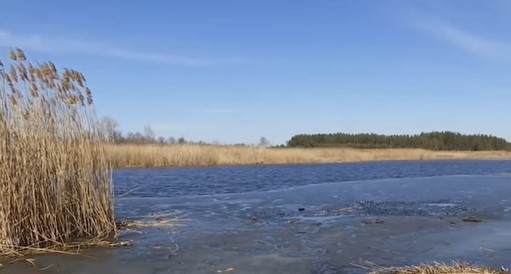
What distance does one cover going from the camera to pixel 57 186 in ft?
24.1

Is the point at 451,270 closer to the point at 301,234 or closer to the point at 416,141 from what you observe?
the point at 301,234

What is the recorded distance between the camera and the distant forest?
249 ft

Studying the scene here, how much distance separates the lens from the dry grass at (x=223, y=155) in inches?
1106

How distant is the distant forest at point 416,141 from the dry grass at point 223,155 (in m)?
29.9

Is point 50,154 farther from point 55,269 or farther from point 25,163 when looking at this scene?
point 55,269

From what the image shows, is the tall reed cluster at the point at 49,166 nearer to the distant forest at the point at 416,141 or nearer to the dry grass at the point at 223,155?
the dry grass at the point at 223,155

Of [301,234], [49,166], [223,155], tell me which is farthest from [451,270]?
[223,155]

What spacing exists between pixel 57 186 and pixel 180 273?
262 centimetres

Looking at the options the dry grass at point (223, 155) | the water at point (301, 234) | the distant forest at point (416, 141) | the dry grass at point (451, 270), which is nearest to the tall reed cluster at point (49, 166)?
the water at point (301, 234)

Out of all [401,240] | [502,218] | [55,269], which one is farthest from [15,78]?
[502,218]

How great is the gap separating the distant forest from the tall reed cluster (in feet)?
220

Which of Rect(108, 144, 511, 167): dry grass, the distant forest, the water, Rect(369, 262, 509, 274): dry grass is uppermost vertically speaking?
the distant forest

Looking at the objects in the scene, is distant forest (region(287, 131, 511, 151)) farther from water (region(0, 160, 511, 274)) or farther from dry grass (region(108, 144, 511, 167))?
water (region(0, 160, 511, 274))

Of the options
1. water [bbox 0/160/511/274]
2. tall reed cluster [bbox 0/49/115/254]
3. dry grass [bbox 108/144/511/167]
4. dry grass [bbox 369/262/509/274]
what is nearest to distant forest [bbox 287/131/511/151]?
dry grass [bbox 108/144/511/167]
